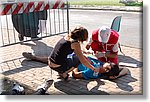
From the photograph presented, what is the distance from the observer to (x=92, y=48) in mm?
4723

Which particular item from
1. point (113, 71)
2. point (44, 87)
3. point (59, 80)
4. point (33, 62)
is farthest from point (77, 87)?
point (33, 62)

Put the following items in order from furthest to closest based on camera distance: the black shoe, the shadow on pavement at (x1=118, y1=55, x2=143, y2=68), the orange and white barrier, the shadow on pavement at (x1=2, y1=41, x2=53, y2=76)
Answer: the orange and white barrier < the shadow on pavement at (x1=118, y1=55, x2=143, y2=68) < the shadow on pavement at (x1=2, y1=41, x2=53, y2=76) < the black shoe

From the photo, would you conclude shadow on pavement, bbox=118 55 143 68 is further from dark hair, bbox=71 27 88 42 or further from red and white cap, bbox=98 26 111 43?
dark hair, bbox=71 27 88 42

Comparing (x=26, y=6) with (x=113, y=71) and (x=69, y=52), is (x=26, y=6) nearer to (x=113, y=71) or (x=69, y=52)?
(x=69, y=52)

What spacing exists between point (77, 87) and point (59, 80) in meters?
0.41

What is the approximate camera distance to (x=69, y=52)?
4098mm

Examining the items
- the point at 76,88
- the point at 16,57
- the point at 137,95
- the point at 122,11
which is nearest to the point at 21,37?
the point at 16,57

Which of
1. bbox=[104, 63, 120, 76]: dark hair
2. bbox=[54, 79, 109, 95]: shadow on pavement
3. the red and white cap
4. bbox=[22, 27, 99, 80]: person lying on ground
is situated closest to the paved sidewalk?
bbox=[54, 79, 109, 95]: shadow on pavement

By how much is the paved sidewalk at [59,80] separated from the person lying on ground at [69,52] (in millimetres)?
258

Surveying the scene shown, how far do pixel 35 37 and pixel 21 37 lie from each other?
1.16 feet

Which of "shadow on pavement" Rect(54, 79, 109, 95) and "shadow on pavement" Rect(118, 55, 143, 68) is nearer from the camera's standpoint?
"shadow on pavement" Rect(54, 79, 109, 95)

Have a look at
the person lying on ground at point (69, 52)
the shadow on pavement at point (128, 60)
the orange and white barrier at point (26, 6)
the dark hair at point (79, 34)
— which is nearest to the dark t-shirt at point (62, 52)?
the person lying on ground at point (69, 52)

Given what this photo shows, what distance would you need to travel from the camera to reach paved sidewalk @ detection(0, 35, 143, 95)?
3980mm

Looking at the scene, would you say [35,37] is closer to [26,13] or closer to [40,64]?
[26,13]
